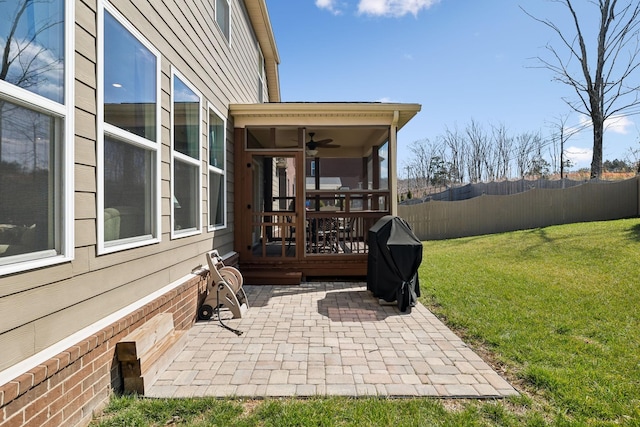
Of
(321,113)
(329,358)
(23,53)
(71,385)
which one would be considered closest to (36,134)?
(23,53)

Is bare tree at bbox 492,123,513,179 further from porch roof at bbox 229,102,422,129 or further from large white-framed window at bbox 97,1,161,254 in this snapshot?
large white-framed window at bbox 97,1,161,254

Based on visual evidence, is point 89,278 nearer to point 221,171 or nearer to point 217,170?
point 217,170

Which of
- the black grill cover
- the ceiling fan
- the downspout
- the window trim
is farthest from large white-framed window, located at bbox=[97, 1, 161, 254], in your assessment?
the ceiling fan

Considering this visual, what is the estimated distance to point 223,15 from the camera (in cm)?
583

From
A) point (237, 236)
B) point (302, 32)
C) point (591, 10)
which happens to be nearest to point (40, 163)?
point (237, 236)

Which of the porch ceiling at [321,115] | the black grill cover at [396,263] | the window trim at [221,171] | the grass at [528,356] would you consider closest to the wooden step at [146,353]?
the grass at [528,356]

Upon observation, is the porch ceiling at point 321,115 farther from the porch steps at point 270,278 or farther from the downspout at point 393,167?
the porch steps at point 270,278

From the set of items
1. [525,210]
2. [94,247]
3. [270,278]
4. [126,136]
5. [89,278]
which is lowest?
[270,278]

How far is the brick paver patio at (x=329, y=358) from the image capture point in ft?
8.64

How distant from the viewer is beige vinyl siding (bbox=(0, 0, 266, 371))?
68.1 inches

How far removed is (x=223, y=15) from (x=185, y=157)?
3295mm

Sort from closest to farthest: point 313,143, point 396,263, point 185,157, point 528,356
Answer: point 528,356 → point 185,157 → point 396,263 → point 313,143

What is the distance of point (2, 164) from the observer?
1.63 m

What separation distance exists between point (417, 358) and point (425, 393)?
626 mm
